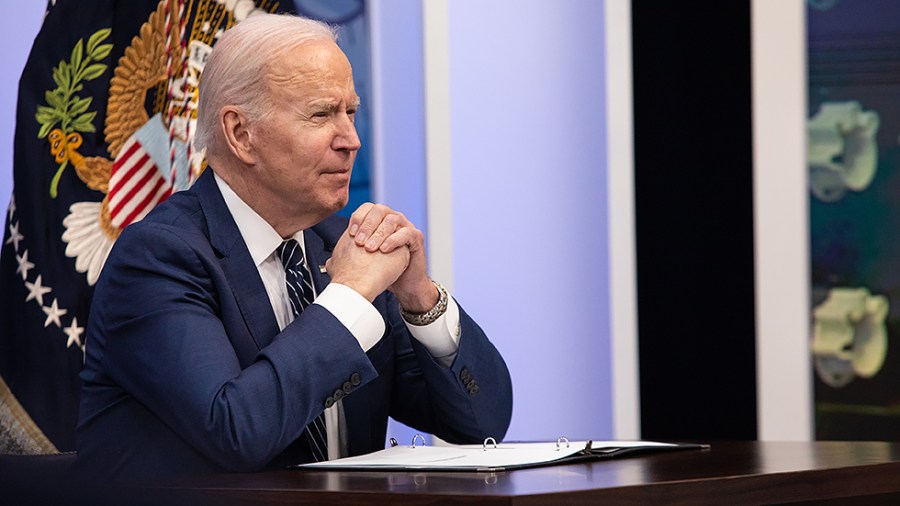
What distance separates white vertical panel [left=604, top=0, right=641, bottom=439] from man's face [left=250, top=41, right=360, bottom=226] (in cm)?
166

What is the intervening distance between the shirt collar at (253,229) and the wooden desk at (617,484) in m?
0.52

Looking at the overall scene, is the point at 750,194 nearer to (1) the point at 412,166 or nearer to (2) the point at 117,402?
(1) the point at 412,166

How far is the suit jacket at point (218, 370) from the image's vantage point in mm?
1654

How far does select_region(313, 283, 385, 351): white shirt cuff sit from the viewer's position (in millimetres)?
1777

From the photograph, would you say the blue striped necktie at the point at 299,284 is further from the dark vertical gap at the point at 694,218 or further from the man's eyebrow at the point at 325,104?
the dark vertical gap at the point at 694,218

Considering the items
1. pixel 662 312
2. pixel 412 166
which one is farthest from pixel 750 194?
pixel 412 166

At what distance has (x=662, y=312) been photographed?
3611 mm

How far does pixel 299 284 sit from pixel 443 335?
9.9 inches

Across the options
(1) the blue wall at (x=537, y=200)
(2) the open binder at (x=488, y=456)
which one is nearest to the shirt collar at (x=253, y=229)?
(2) the open binder at (x=488, y=456)

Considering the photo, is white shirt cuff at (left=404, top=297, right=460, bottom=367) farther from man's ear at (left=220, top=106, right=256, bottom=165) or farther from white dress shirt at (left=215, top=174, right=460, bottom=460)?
man's ear at (left=220, top=106, right=256, bottom=165)

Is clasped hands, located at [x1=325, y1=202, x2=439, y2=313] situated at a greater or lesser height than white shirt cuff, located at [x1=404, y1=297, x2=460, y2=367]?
greater

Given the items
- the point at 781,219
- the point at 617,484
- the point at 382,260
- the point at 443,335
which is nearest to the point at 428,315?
the point at 443,335

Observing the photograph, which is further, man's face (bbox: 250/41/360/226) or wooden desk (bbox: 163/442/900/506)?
man's face (bbox: 250/41/360/226)

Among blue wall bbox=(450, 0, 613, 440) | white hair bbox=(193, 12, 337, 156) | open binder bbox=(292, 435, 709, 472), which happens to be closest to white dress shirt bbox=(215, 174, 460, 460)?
white hair bbox=(193, 12, 337, 156)
